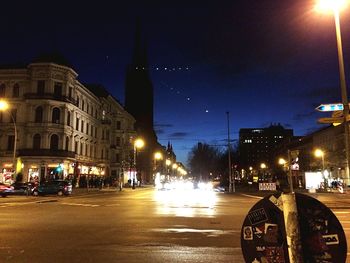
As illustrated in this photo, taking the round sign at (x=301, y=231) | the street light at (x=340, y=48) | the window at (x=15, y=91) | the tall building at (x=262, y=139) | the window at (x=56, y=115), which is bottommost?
the round sign at (x=301, y=231)

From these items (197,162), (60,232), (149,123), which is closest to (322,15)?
(60,232)

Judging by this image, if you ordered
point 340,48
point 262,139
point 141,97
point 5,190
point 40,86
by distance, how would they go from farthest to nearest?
point 262,139, point 141,97, point 40,86, point 5,190, point 340,48

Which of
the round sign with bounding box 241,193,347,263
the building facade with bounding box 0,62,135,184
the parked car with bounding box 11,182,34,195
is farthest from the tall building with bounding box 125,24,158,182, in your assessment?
the round sign with bounding box 241,193,347,263

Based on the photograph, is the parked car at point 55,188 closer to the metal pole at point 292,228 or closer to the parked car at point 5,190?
the parked car at point 5,190

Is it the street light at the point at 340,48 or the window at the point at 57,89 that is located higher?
the window at the point at 57,89

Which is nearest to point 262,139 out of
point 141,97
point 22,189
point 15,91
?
point 141,97

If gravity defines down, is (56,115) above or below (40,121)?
above

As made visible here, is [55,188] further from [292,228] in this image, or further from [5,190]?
[292,228]

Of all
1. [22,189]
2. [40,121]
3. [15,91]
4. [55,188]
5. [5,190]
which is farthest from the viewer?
[15,91]

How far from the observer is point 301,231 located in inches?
127

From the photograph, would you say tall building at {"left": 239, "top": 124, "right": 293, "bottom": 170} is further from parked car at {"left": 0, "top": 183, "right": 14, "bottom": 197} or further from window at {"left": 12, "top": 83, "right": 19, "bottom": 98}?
parked car at {"left": 0, "top": 183, "right": 14, "bottom": 197}

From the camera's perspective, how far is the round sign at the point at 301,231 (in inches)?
126

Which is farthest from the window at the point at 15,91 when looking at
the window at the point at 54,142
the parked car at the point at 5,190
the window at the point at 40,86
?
the parked car at the point at 5,190

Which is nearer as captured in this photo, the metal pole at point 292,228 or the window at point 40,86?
the metal pole at point 292,228
